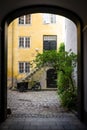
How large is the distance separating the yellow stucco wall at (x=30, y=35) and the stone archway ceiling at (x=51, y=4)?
22.6m

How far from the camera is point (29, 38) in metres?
33.9

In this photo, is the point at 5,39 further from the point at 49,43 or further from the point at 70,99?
the point at 49,43

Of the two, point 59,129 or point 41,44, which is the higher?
point 41,44

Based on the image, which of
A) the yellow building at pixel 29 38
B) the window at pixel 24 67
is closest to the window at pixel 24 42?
the yellow building at pixel 29 38

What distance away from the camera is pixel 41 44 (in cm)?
3384

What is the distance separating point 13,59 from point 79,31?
22696 millimetres

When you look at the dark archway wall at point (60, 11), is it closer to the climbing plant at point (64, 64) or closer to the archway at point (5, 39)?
the archway at point (5, 39)

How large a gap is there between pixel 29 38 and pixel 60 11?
22427 millimetres

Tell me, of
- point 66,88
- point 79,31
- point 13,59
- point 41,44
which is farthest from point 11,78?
point 79,31

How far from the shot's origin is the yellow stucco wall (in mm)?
33562

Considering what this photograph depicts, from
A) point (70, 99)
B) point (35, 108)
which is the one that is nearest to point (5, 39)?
point (70, 99)

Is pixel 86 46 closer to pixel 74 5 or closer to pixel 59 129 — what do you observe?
pixel 74 5

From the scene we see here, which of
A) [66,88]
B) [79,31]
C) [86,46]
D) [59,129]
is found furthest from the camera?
[66,88]

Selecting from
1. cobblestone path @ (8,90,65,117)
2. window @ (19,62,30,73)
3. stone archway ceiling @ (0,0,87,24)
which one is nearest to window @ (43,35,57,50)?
window @ (19,62,30,73)
